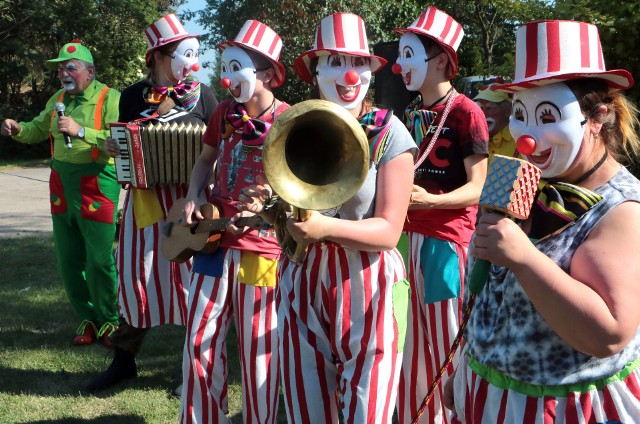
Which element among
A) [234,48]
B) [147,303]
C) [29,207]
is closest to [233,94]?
[234,48]

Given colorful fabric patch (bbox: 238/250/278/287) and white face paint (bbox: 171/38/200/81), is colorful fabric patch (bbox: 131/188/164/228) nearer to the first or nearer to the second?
white face paint (bbox: 171/38/200/81)

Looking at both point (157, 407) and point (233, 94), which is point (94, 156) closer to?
point (157, 407)

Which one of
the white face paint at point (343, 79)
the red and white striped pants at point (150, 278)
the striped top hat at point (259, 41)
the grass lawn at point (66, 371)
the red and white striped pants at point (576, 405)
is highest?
the striped top hat at point (259, 41)

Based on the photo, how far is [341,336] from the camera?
9.30ft

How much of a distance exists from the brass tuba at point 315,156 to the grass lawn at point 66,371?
2631 mm

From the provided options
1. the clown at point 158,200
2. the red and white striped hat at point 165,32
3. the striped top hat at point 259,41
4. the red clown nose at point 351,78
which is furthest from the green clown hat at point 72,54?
the red clown nose at point 351,78

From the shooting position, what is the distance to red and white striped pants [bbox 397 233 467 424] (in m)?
3.74

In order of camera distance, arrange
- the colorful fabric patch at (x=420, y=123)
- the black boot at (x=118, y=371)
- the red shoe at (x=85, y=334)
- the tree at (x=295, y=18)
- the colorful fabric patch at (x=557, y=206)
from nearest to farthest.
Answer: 1. the colorful fabric patch at (x=557, y=206)
2. the colorful fabric patch at (x=420, y=123)
3. the black boot at (x=118, y=371)
4. the red shoe at (x=85, y=334)
5. the tree at (x=295, y=18)

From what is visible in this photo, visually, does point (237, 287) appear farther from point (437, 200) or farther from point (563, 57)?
point (563, 57)

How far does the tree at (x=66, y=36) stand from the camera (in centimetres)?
2081

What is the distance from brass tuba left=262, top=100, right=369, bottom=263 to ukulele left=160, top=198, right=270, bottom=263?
839 millimetres

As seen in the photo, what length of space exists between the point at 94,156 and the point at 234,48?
253cm

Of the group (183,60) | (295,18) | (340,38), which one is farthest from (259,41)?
(295,18)

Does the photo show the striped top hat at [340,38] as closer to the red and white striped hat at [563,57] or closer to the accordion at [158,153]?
the red and white striped hat at [563,57]
